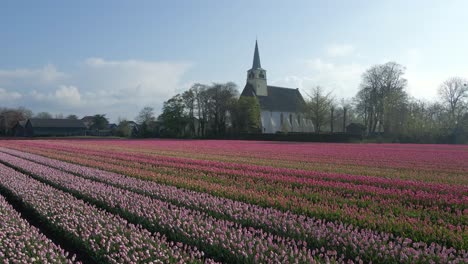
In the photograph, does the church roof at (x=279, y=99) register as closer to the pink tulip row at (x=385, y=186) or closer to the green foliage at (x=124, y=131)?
the green foliage at (x=124, y=131)

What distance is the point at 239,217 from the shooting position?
8.45 m

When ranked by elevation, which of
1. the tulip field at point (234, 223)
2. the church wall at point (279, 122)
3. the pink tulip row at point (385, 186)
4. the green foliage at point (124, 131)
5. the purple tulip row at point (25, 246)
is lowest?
the purple tulip row at point (25, 246)

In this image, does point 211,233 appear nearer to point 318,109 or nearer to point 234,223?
point 234,223

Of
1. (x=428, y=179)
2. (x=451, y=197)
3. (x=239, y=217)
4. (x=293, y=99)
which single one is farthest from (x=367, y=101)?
(x=239, y=217)

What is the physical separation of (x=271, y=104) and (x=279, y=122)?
6093 millimetres

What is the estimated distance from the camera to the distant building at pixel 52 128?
108250 mm

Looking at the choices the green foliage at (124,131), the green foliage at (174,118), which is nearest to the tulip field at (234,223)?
the green foliage at (174,118)

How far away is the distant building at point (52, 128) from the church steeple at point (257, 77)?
189ft

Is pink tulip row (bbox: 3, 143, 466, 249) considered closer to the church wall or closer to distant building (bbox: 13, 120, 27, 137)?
the church wall

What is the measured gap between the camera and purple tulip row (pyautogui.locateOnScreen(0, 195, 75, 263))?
5.94m

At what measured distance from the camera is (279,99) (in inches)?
4535

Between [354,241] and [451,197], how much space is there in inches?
247

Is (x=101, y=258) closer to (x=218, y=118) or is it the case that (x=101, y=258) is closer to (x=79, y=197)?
(x=79, y=197)

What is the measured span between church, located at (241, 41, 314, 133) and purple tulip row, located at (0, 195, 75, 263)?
98.3 metres
